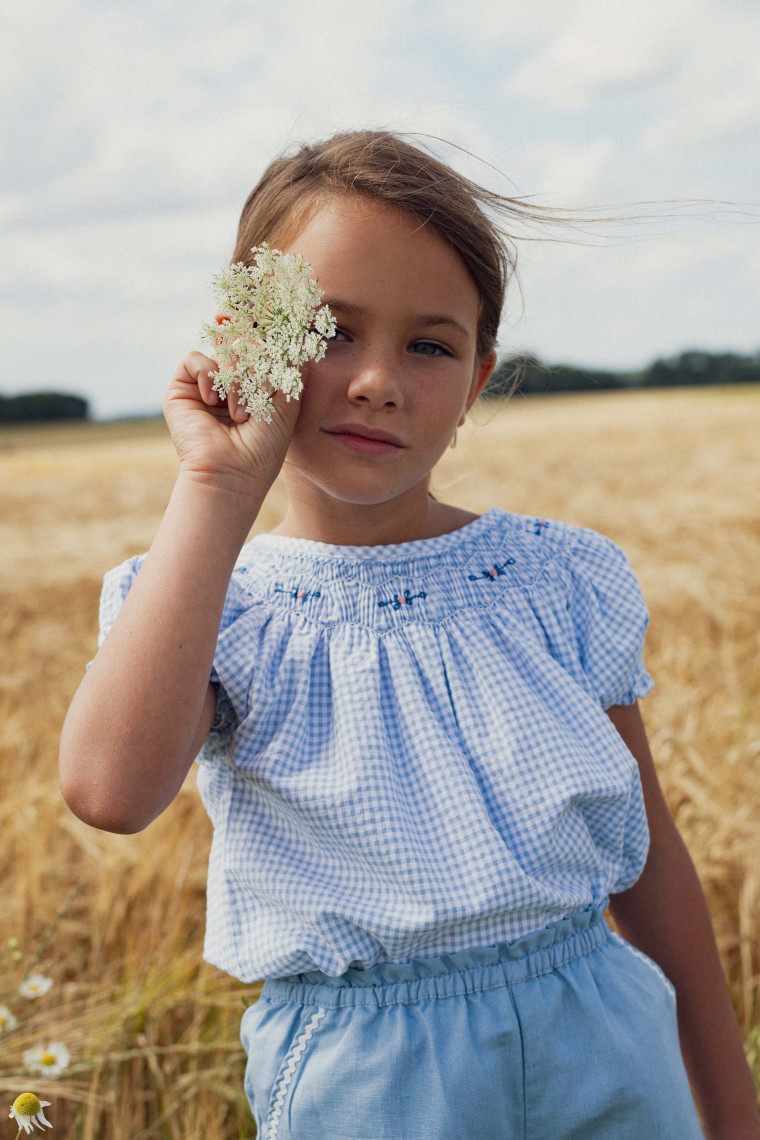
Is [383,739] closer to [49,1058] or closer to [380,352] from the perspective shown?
[380,352]

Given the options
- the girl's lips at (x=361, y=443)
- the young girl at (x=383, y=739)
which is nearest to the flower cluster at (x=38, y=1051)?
the young girl at (x=383, y=739)

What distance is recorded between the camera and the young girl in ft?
4.54

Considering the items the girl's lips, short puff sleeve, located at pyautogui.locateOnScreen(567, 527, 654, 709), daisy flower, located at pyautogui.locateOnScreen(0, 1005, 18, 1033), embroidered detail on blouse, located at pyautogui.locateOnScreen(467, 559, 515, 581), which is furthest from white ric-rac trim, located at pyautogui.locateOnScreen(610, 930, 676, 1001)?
daisy flower, located at pyautogui.locateOnScreen(0, 1005, 18, 1033)

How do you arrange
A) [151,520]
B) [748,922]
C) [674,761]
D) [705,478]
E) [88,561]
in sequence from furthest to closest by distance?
[705,478] < [151,520] < [88,561] < [674,761] < [748,922]

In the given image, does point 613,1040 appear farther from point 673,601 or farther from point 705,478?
point 705,478

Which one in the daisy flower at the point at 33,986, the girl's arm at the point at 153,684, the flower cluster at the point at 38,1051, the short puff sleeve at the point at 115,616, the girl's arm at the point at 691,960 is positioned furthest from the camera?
the daisy flower at the point at 33,986

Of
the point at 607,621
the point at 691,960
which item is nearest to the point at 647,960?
the point at 691,960

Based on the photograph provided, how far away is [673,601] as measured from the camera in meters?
4.52

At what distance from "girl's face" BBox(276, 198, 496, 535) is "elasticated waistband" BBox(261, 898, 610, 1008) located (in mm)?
668

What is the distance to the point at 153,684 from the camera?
128 centimetres

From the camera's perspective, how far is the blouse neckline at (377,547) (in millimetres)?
1638

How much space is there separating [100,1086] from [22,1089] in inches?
10.8


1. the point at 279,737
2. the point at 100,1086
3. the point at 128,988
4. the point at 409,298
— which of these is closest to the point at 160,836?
the point at 128,988

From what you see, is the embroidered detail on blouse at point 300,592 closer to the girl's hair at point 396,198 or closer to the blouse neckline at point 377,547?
the blouse neckline at point 377,547
